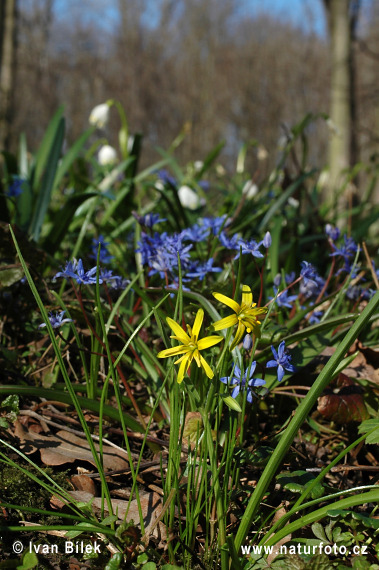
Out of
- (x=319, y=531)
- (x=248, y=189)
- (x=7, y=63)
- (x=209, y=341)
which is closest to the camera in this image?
(x=209, y=341)

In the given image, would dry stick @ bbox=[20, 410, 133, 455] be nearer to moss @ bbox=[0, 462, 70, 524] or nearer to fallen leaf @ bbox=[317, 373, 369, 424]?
moss @ bbox=[0, 462, 70, 524]

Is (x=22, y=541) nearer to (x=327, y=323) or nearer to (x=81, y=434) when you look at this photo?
(x=81, y=434)

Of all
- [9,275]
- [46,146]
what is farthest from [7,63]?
[9,275]

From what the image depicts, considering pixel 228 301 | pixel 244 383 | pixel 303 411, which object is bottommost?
pixel 244 383

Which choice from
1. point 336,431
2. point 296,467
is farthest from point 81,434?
point 336,431

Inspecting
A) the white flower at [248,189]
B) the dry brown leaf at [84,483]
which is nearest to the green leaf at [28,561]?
the dry brown leaf at [84,483]

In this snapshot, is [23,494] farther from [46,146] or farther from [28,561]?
[46,146]

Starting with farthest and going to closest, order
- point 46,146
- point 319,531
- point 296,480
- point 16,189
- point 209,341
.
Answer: point 46,146 < point 16,189 < point 296,480 < point 319,531 < point 209,341
